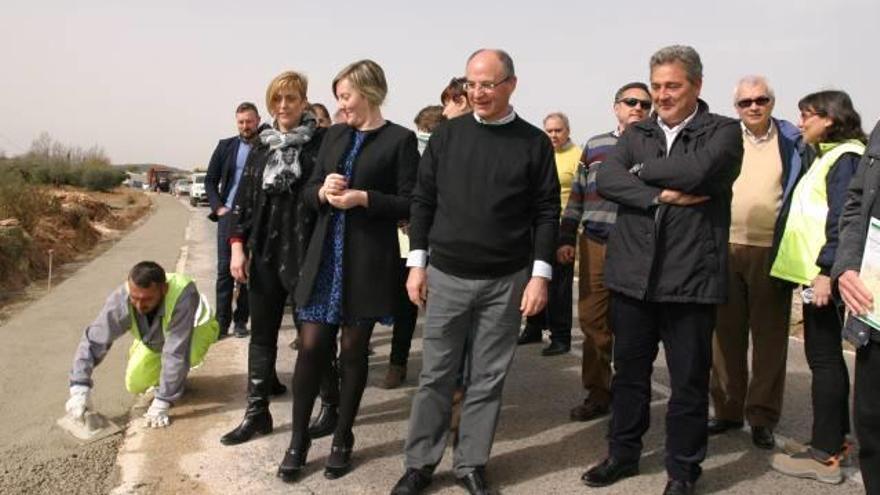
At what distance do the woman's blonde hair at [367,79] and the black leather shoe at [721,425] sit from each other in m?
2.68

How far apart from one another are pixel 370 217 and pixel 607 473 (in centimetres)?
169

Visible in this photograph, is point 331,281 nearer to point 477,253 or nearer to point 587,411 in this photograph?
point 477,253

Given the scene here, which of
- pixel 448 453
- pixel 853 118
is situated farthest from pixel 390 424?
pixel 853 118

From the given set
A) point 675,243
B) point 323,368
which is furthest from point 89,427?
point 675,243

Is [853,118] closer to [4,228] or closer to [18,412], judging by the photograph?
[18,412]

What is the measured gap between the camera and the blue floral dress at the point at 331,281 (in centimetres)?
351

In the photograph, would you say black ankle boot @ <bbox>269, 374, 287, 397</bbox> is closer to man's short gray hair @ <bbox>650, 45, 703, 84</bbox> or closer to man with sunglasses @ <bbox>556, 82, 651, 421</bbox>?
man with sunglasses @ <bbox>556, 82, 651, 421</bbox>

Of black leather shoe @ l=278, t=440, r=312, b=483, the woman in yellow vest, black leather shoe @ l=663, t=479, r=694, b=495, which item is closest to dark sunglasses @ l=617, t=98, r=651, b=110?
the woman in yellow vest

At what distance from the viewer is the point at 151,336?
4629mm

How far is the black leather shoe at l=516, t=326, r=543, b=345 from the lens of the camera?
22.2 feet

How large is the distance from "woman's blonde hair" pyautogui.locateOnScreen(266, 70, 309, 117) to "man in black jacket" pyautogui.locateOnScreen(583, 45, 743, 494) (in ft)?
5.38

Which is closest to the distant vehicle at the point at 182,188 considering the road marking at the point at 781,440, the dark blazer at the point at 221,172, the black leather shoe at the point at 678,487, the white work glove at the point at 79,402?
the dark blazer at the point at 221,172

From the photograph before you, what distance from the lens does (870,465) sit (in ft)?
8.42

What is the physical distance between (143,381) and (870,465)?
4023 mm
